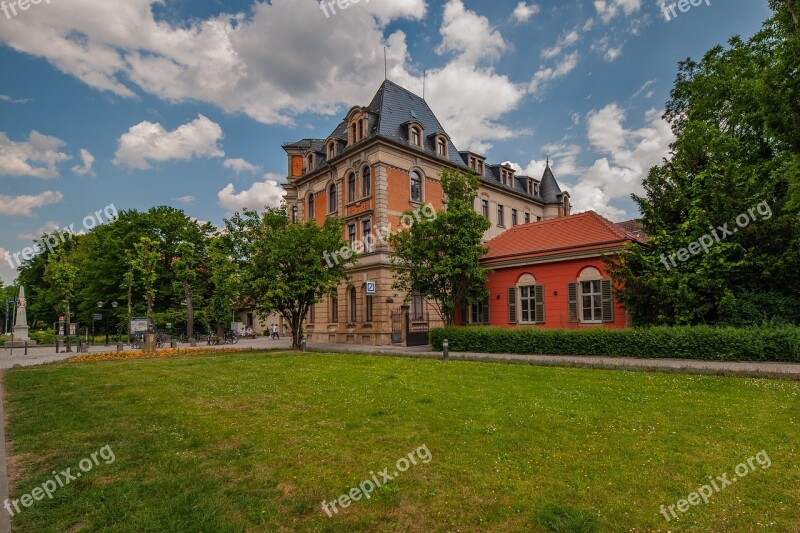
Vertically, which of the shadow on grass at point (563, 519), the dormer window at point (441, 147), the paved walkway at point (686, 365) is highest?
the dormer window at point (441, 147)

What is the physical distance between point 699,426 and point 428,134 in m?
31.2

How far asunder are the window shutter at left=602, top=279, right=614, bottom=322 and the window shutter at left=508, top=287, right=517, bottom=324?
191 inches

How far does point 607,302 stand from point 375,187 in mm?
16652

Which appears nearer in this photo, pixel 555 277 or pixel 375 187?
pixel 555 277

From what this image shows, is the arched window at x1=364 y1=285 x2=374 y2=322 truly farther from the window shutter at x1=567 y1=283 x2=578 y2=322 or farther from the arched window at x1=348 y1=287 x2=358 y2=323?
the window shutter at x1=567 y1=283 x2=578 y2=322

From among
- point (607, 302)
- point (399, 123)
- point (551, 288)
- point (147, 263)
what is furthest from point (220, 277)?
point (607, 302)

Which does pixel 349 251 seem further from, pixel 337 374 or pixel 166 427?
pixel 166 427

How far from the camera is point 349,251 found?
85.8 feet

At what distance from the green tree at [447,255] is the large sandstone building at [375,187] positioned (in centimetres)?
293

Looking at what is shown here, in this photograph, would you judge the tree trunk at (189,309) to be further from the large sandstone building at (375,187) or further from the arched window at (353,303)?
the arched window at (353,303)

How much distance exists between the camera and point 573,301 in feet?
72.6

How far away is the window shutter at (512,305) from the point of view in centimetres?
2459

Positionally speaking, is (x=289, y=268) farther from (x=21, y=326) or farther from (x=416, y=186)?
(x=21, y=326)

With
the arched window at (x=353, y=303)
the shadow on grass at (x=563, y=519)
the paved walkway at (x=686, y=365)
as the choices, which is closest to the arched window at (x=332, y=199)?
the arched window at (x=353, y=303)
